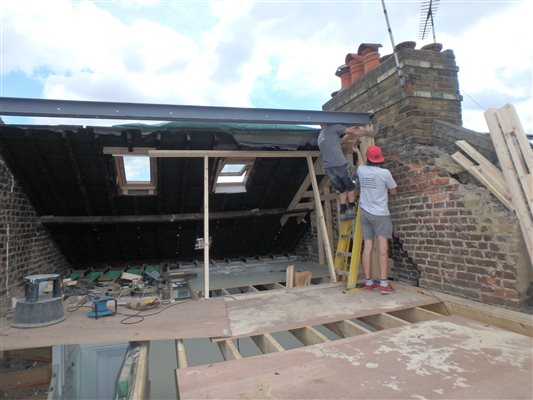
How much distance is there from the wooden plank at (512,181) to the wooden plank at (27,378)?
15.0 ft

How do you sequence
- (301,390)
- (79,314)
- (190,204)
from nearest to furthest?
(301,390), (79,314), (190,204)

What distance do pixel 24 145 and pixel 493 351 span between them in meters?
5.23

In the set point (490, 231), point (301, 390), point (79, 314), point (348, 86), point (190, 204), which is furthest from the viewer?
point (190, 204)

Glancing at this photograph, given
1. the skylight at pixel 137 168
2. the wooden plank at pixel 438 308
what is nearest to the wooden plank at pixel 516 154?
the wooden plank at pixel 438 308

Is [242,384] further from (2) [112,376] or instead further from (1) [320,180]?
(1) [320,180]

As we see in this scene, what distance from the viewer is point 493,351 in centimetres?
210

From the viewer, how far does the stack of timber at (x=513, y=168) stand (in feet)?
Result: 8.61

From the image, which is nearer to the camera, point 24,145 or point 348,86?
point 24,145

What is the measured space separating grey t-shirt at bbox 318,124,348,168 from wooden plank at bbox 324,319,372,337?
1981mm

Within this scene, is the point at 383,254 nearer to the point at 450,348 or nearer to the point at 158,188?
the point at 450,348

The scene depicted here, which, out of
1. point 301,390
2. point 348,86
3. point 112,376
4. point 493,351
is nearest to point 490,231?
point 493,351

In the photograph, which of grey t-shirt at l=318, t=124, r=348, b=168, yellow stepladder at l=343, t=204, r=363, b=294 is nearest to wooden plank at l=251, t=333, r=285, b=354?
yellow stepladder at l=343, t=204, r=363, b=294

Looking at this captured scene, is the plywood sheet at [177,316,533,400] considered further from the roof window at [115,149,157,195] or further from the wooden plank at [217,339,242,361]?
the roof window at [115,149,157,195]

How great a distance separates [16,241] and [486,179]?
19.2ft
